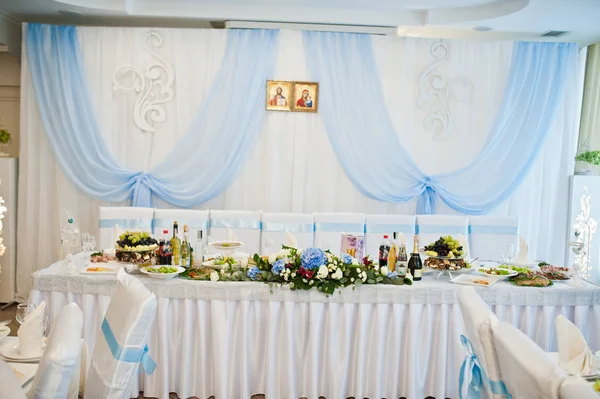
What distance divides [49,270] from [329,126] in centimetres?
288

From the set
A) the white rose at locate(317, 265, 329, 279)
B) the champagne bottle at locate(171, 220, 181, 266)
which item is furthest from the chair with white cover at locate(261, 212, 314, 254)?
the white rose at locate(317, 265, 329, 279)

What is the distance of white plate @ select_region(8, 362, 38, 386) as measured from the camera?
2182 millimetres

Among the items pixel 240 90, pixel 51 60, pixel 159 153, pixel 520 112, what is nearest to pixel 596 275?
pixel 520 112

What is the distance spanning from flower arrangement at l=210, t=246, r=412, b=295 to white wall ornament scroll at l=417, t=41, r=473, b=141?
2516 millimetres

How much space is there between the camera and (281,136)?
5.52 meters

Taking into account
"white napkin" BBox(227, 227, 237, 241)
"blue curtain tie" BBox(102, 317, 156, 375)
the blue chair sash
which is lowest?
"blue curtain tie" BBox(102, 317, 156, 375)

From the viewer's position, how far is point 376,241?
488cm

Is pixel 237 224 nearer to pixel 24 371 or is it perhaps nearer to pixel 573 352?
pixel 24 371

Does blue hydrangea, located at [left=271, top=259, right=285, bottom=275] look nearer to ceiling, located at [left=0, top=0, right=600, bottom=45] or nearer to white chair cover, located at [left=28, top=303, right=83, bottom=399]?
white chair cover, located at [left=28, top=303, right=83, bottom=399]

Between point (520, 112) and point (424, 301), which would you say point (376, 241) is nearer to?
point (424, 301)

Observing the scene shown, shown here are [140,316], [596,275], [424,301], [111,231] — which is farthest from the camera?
[596,275]

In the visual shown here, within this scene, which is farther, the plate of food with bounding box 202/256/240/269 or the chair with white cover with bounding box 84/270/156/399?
the plate of food with bounding box 202/256/240/269


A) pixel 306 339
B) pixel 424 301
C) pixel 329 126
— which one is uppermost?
pixel 329 126

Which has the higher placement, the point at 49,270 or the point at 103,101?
A: the point at 103,101
